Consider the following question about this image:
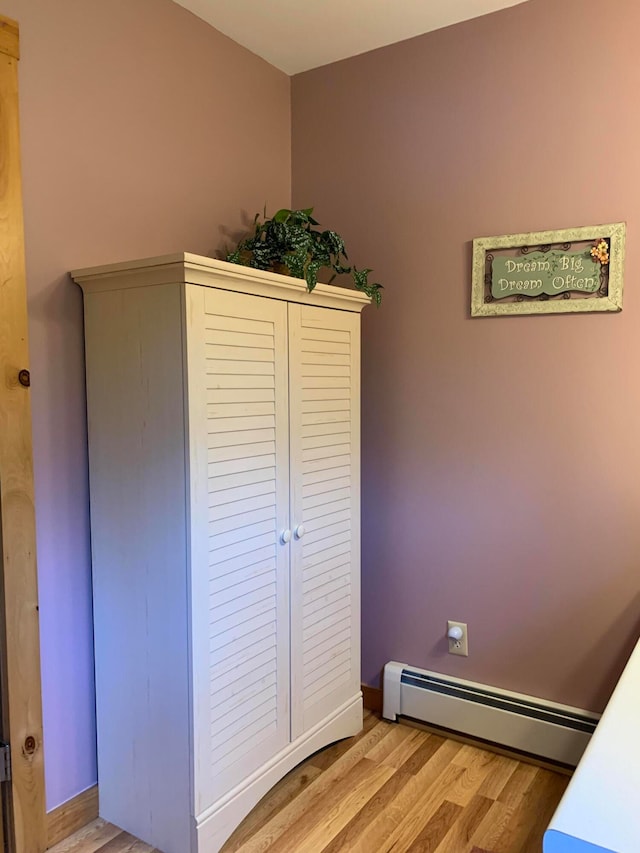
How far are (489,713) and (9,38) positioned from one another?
2509 mm

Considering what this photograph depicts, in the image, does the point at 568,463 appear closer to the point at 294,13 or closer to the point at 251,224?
the point at 251,224

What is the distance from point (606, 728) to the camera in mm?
1077

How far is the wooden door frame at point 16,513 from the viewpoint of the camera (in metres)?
1.67

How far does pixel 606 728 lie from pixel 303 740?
130 cm

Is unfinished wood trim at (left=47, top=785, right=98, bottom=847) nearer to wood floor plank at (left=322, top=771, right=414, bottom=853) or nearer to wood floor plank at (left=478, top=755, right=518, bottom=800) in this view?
wood floor plank at (left=322, top=771, right=414, bottom=853)

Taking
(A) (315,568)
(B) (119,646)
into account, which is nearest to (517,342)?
(A) (315,568)

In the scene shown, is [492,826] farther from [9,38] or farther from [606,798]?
[9,38]

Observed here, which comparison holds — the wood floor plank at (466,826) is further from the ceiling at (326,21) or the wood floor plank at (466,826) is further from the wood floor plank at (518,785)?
the ceiling at (326,21)

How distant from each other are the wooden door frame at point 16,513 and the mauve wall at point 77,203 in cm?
5

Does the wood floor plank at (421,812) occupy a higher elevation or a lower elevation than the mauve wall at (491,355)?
lower

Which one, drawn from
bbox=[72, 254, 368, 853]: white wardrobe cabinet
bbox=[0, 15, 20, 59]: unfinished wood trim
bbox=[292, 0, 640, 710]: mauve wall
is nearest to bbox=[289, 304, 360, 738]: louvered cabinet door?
bbox=[72, 254, 368, 853]: white wardrobe cabinet

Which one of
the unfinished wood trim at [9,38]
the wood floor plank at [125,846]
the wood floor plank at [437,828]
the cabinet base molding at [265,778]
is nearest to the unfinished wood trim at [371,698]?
the cabinet base molding at [265,778]

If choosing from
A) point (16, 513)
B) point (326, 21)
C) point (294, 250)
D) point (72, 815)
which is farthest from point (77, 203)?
point (72, 815)

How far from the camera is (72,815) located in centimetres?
190
